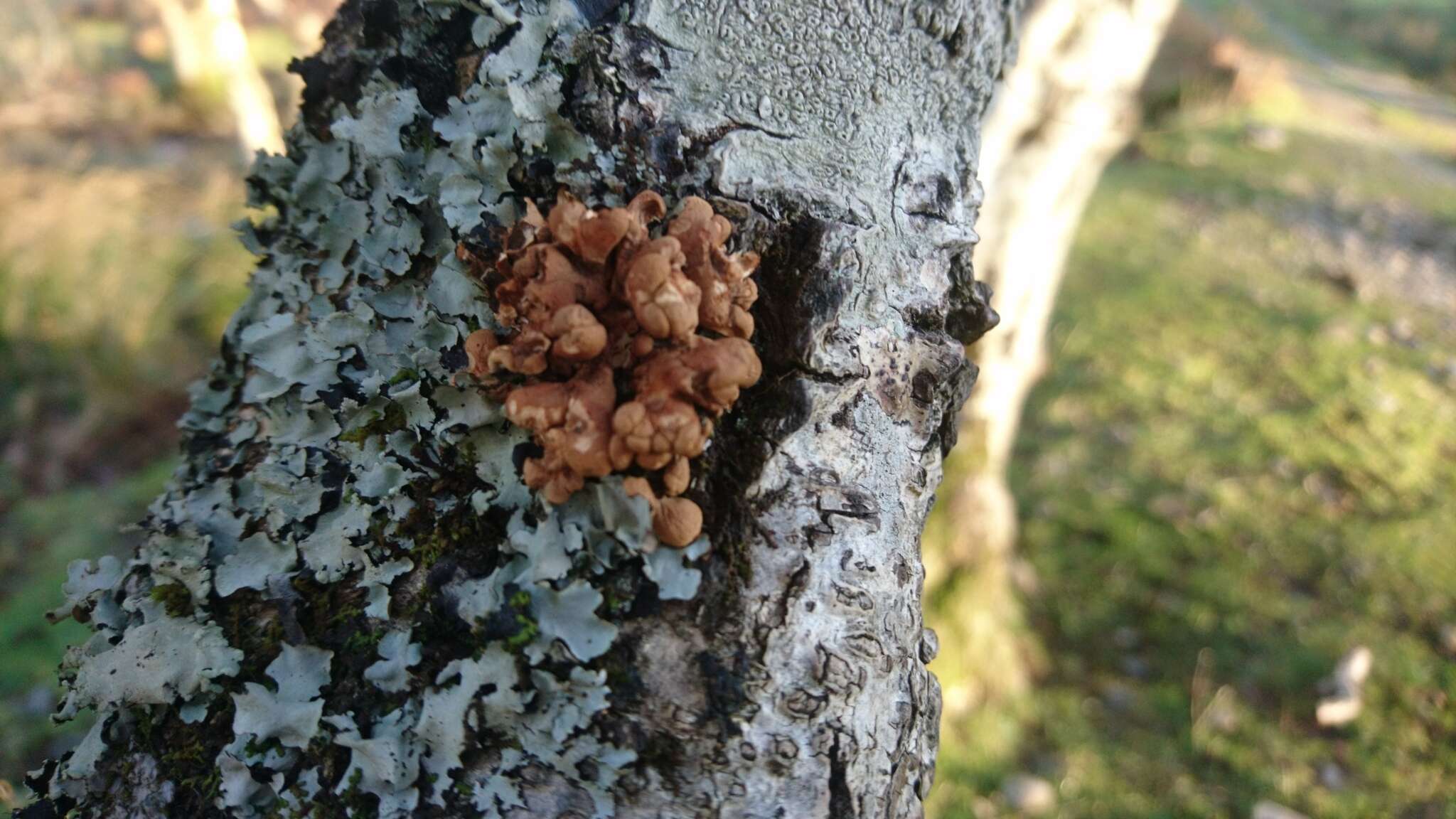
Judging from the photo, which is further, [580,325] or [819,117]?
[819,117]

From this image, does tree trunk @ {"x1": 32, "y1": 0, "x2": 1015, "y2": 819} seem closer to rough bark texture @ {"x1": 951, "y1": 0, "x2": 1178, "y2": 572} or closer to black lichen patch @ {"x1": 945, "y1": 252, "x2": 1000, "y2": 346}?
black lichen patch @ {"x1": 945, "y1": 252, "x2": 1000, "y2": 346}

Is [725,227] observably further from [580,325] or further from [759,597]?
[759,597]

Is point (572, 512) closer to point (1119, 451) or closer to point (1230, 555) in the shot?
point (1230, 555)

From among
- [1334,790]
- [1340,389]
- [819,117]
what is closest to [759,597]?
[819,117]

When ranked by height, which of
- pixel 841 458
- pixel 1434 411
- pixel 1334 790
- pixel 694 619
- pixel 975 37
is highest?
pixel 1434 411

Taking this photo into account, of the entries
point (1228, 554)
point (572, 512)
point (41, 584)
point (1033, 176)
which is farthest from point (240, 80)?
point (1228, 554)

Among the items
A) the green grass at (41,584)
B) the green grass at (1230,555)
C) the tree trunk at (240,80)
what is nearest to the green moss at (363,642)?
the green grass at (41,584)

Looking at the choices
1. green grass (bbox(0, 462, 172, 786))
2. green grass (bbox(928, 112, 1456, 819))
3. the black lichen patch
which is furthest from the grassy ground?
green grass (bbox(0, 462, 172, 786))
